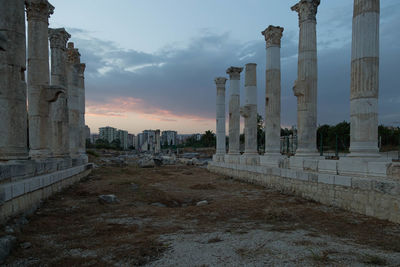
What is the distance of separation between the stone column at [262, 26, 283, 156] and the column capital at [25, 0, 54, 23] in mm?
12436

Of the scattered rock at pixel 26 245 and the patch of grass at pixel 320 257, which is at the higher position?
the scattered rock at pixel 26 245

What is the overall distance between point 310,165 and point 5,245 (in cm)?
1106

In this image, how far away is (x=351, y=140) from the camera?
34.3ft

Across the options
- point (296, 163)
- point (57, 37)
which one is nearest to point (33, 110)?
point (57, 37)

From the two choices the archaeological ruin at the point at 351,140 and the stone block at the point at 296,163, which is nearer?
the archaeological ruin at the point at 351,140

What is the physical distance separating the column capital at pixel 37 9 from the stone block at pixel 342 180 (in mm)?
14983

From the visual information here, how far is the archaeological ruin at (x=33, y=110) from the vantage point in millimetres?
8148

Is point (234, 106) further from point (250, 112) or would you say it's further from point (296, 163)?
point (296, 163)

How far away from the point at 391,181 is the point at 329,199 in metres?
2.52

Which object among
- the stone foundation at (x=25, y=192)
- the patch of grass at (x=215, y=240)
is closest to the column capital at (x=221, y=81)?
the stone foundation at (x=25, y=192)

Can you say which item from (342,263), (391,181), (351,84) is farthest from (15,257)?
(351,84)

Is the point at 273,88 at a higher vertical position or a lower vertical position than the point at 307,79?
higher

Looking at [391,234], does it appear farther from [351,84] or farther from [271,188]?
[271,188]

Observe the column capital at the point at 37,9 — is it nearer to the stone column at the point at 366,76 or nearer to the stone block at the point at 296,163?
the stone column at the point at 366,76
